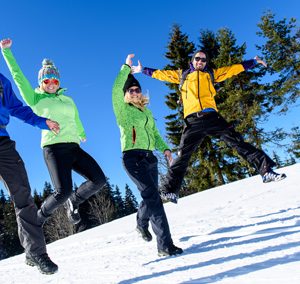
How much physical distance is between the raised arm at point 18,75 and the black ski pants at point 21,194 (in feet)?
3.46

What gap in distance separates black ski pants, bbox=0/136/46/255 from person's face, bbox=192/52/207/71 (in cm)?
361

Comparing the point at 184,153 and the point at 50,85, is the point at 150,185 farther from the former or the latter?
the point at 50,85

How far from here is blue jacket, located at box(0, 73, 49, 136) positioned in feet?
12.1

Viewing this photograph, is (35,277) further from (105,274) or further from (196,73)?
(196,73)

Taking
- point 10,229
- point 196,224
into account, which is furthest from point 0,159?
point 10,229

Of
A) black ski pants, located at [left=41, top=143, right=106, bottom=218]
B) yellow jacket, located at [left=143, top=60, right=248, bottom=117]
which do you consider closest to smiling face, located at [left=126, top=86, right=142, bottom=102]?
black ski pants, located at [left=41, top=143, right=106, bottom=218]

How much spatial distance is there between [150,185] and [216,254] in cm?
111

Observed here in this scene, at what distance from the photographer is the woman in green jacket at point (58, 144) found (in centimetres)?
443

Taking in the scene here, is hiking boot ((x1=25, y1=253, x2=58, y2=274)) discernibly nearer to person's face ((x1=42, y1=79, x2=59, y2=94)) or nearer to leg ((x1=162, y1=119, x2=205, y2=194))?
person's face ((x1=42, y1=79, x2=59, y2=94))

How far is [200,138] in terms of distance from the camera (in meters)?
5.81

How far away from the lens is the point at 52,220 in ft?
149

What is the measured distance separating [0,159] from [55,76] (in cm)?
183

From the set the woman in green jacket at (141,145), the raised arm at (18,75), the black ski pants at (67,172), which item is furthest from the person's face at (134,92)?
the raised arm at (18,75)

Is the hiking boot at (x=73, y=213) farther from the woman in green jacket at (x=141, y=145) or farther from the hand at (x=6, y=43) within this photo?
the hand at (x=6, y=43)
